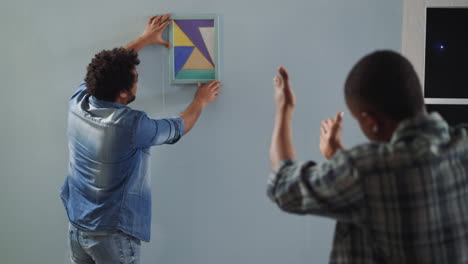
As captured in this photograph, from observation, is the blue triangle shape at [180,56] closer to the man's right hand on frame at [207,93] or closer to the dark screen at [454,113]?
the man's right hand on frame at [207,93]

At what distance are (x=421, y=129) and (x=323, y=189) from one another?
21cm

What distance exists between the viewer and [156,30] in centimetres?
187

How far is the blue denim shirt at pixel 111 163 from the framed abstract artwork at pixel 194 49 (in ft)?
0.94

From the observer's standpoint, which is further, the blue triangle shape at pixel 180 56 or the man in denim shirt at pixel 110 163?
the blue triangle shape at pixel 180 56

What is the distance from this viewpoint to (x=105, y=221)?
1.58 m

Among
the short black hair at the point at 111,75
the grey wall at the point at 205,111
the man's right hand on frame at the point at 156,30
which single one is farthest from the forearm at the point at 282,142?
the man's right hand on frame at the point at 156,30

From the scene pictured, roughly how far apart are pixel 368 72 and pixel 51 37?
1.48 m

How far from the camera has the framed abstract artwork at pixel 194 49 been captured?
6.12ft

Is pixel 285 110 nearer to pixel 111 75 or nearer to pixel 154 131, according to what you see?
pixel 154 131

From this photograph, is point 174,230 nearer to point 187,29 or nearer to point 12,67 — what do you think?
point 187,29

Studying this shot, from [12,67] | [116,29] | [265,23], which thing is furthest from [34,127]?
→ [265,23]

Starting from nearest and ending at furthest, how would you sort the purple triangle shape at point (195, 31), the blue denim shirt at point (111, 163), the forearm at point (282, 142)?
the forearm at point (282, 142)
the blue denim shirt at point (111, 163)
the purple triangle shape at point (195, 31)

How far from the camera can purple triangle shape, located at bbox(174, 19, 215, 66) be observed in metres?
1.87

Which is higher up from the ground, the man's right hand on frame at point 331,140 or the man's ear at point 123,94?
the man's ear at point 123,94
